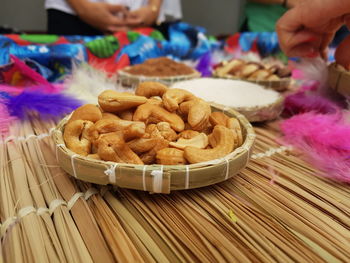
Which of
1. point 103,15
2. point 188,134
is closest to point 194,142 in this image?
point 188,134

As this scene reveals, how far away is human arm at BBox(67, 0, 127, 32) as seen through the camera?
1385 millimetres

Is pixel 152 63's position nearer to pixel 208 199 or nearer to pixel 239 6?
pixel 208 199

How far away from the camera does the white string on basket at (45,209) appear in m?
0.38

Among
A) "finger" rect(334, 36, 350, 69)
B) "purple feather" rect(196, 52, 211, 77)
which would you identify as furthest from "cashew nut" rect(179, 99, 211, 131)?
"purple feather" rect(196, 52, 211, 77)

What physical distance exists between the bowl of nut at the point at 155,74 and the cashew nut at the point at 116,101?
392 millimetres

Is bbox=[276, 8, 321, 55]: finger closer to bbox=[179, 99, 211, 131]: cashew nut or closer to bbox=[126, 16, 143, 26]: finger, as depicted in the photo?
bbox=[179, 99, 211, 131]: cashew nut

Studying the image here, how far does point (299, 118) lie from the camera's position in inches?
25.9

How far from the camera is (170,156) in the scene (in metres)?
0.43

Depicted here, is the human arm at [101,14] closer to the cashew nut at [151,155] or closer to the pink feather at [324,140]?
the pink feather at [324,140]

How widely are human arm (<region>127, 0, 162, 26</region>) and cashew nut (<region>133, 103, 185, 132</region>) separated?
1.07 metres

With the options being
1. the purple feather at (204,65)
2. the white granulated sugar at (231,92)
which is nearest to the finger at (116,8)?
the purple feather at (204,65)

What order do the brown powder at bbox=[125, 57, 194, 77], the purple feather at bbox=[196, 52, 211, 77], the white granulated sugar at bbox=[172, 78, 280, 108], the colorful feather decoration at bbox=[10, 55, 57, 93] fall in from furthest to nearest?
1. the purple feather at bbox=[196, 52, 211, 77]
2. the brown powder at bbox=[125, 57, 194, 77]
3. the colorful feather decoration at bbox=[10, 55, 57, 93]
4. the white granulated sugar at bbox=[172, 78, 280, 108]

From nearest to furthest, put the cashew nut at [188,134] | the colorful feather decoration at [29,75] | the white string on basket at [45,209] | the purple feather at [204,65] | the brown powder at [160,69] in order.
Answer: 1. the white string on basket at [45,209]
2. the cashew nut at [188,134]
3. the colorful feather decoration at [29,75]
4. the brown powder at [160,69]
5. the purple feather at [204,65]

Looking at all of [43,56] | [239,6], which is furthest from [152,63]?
[239,6]
